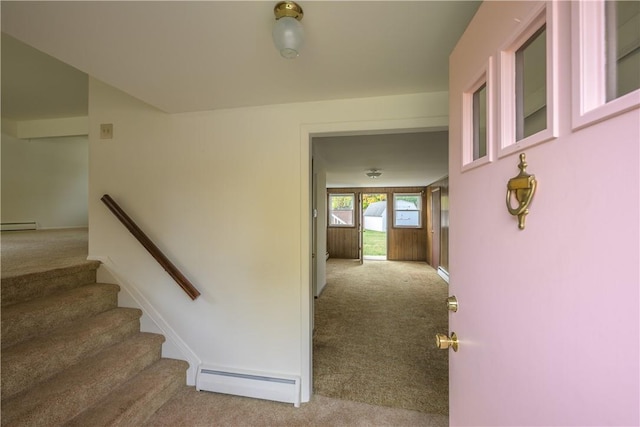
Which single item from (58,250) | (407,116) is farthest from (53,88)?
(407,116)

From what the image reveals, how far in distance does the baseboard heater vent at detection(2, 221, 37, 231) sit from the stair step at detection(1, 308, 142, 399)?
3.69 m

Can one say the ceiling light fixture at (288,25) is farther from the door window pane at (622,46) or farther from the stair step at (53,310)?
the stair step at (53,310)

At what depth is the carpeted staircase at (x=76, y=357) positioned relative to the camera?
1.30m

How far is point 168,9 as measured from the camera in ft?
3.14

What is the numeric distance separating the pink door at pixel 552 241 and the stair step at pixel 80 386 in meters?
1.90

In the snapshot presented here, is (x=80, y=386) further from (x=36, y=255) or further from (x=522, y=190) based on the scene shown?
(x=522, y=190)

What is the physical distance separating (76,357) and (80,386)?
0.77 ft

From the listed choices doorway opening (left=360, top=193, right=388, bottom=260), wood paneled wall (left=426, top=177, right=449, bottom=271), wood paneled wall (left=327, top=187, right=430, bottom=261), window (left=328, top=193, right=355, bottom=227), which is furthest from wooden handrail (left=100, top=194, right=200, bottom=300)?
doorway opening (left=360, top=193, right=388, bottom=260)

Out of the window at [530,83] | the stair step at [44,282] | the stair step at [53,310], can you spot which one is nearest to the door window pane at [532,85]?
the window at [530,83]

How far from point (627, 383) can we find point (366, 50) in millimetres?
1366

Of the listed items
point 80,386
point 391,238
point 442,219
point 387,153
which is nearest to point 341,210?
point 391,238

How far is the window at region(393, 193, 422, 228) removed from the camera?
739 cm

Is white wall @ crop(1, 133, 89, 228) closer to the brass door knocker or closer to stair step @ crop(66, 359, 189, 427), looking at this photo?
stair step @ crop(66, 359, 189, 427)

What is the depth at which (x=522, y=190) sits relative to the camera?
573 millimetres
